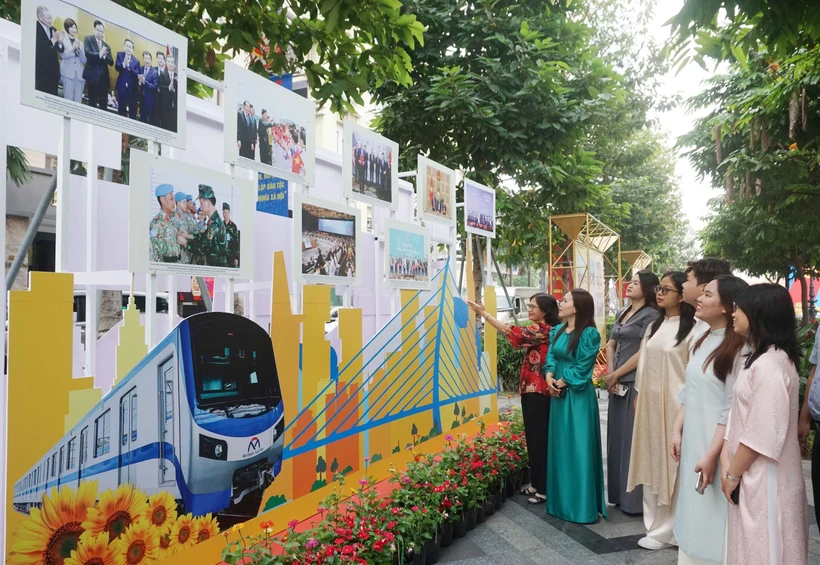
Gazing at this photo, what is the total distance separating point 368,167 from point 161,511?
263cm

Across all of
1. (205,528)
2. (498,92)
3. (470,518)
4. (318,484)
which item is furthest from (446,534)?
(498,92)

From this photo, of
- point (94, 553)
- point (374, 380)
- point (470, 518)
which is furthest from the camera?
point (374, 380)

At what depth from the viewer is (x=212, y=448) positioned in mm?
2906

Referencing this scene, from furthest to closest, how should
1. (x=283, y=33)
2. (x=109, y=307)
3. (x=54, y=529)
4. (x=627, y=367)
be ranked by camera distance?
1. (x=283, y=33)
2. (x=109, y=307)
3. (x=627, y=367)
4. (x=54, y=529)

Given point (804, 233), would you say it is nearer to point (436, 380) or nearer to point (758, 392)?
point (436, 380)

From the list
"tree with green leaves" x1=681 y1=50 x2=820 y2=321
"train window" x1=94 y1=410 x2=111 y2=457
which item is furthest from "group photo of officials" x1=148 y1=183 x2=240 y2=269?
"tree with green leaves" x1=681 y1=50 x2=820 y2=321

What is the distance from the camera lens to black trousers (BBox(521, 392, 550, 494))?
4.54 m

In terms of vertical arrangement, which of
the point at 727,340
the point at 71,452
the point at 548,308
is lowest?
the point at 71,452

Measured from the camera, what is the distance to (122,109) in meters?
2.63

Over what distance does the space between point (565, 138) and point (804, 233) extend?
914cm

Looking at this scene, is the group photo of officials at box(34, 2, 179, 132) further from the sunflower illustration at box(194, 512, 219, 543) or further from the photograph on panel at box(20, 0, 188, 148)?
the sunflower illustration at box(194, 512, 219, 543)

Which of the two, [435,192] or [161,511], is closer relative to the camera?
[161,511]

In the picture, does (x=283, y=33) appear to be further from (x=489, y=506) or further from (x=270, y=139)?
(x=489, y=506)

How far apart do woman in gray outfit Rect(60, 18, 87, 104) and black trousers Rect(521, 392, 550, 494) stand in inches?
135
